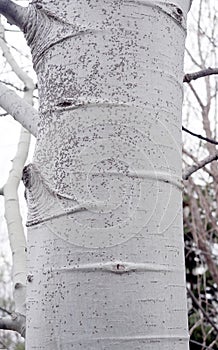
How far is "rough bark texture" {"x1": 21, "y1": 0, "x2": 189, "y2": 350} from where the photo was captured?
1.38 feet

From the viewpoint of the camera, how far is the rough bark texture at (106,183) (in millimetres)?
421

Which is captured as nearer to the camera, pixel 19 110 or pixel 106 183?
pixel 106 183

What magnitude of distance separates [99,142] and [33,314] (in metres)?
0.17

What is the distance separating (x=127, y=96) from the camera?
46 centimetres

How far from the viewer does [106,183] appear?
44cm

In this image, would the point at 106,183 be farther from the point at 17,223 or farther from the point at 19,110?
the point at 17,223

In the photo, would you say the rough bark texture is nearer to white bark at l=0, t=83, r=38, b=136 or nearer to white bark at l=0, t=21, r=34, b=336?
white bark at l=0, t=83, r=38, b=136

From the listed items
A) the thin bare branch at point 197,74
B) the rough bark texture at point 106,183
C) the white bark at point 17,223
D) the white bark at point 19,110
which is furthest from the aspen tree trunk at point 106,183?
the white bark at point 17,223

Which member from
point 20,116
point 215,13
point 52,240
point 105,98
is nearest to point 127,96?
point 105,98

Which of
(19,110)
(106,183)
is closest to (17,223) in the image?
(19,110)

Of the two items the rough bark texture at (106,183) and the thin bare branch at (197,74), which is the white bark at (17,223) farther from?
the rough bark texture at (106,183)

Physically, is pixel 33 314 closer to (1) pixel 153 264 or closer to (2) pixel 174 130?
(1) pixel 153 264

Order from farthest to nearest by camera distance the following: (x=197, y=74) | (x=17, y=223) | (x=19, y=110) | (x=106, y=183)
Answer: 1. (x=17, y=223)
2. (x=19, y=110)
3. (x=197, y=74)
4. (x=106, y=183)

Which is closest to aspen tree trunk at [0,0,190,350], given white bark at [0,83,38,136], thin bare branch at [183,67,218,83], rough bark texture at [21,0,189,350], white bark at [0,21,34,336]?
rough bark texture at [21,0,189,350]
